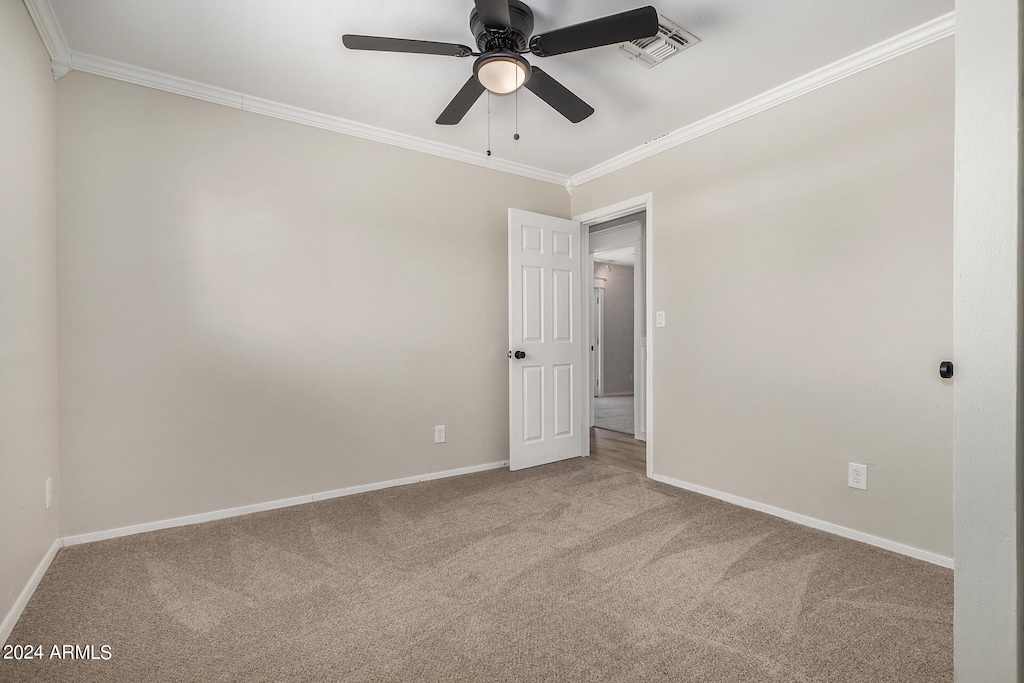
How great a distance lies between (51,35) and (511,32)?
211 centimetres

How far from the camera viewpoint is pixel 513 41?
195 centimetres

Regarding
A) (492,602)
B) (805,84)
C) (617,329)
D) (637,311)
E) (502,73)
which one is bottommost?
(492,602)

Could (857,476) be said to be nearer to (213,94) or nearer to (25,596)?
(25,596)

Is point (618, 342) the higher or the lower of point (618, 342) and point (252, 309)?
the lower

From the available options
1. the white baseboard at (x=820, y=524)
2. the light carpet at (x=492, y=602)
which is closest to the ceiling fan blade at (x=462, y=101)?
the light carpet at (x=492, y=602)

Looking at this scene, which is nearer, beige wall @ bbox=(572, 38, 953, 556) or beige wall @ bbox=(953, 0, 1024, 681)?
beige wall @ bbox=(953, 0, 1024, 681)

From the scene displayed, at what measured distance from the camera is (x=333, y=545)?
2.42 metres

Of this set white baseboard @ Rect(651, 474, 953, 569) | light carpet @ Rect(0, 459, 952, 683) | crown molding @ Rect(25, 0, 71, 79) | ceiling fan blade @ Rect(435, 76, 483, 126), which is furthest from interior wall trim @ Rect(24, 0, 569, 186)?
white baseboard @ Rect(651, 474, 953, 569)

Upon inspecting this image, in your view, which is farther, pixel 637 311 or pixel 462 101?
pixel 637 311

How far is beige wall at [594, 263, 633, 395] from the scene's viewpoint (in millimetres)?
8805

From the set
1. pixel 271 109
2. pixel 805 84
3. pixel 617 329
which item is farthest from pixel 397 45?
pixel 617 329

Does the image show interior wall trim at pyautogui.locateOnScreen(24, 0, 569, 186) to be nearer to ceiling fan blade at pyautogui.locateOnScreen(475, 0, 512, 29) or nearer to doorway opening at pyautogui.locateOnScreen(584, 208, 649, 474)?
doorway opening at pyautogui.locateOnScreen(584, 208, 649, 474)

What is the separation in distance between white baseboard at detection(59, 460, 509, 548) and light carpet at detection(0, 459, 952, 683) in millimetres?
73

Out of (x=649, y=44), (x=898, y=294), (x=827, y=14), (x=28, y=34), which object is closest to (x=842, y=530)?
(x=898, y=294)
